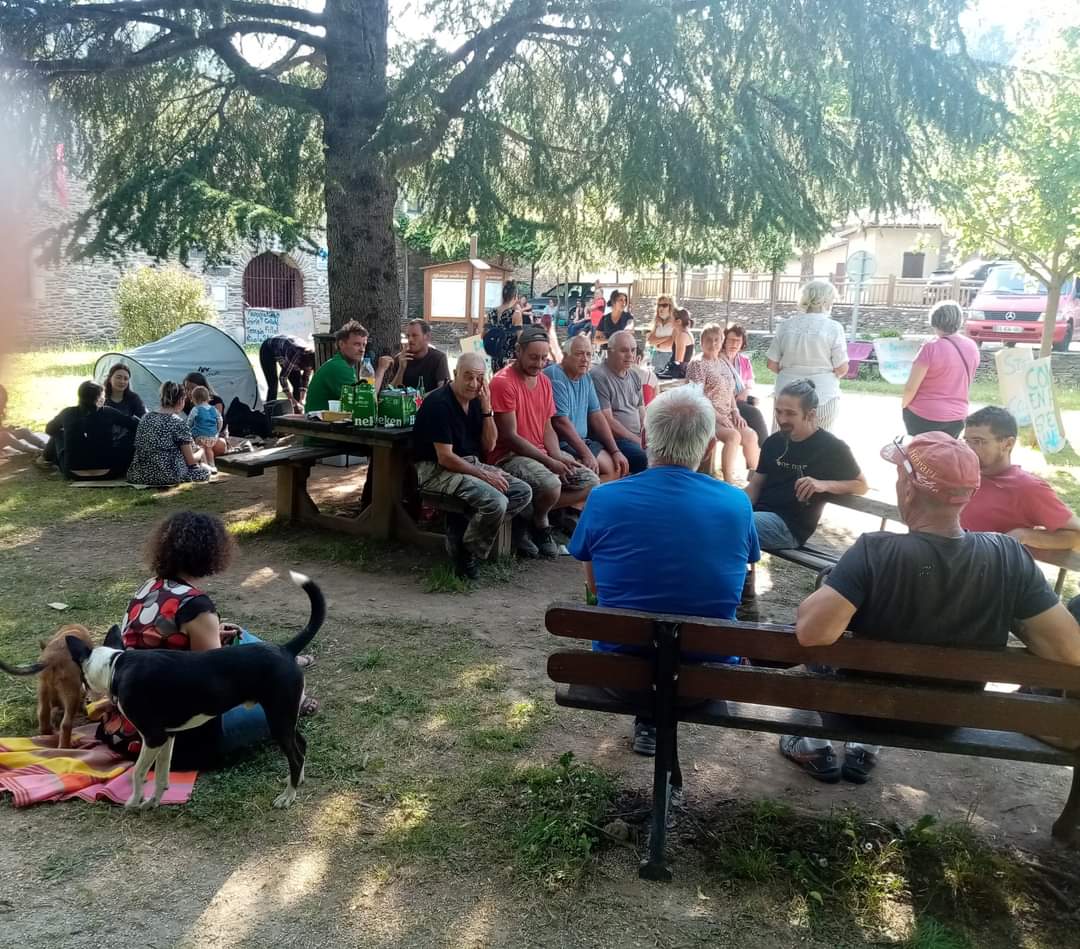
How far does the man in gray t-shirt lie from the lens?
683 centimetres

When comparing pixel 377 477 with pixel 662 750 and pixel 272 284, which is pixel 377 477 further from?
pixel 272 284

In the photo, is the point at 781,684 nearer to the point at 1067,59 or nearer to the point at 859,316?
the point at 1067,59

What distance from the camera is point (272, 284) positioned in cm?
2797

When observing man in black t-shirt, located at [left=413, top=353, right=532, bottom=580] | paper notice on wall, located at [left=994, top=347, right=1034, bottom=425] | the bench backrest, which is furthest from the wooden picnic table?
paper notice on wall, located at [left=994, top=347, right=1034, bottom=425]

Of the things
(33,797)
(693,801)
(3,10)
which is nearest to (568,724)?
(693,801)

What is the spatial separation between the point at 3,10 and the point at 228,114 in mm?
2123

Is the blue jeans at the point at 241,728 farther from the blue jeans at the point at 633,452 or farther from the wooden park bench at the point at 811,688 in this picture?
the blue jeans at the point at 633,452

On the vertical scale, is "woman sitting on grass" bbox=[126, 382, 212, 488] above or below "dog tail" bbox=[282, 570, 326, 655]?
below

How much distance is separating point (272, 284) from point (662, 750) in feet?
89.9

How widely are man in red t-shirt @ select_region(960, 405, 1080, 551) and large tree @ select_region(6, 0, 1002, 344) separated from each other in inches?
131

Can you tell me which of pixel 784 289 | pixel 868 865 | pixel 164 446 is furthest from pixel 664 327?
pixel 784 289

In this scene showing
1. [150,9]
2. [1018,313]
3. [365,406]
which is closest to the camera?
[365,406]

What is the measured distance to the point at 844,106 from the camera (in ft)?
23.1

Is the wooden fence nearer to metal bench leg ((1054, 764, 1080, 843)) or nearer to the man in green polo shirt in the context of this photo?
the man in green polo shirt
